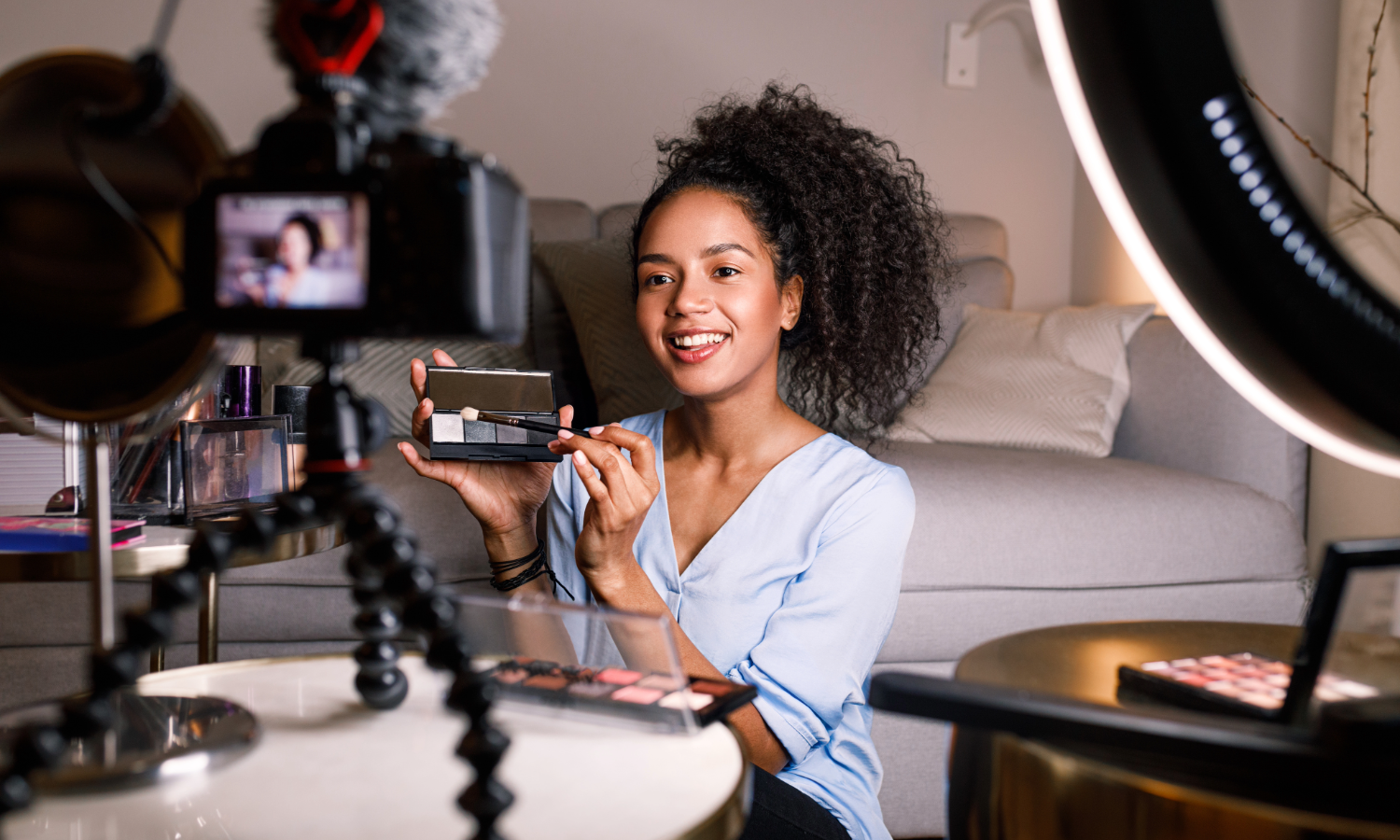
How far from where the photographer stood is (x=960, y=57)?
8.70 ft

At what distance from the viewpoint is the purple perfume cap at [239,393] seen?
4.05 ft

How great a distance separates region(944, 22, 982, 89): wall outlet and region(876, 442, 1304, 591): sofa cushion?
1.43 meters

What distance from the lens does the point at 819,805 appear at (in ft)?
2.92

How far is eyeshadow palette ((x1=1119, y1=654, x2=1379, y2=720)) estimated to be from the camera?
50 centimetres

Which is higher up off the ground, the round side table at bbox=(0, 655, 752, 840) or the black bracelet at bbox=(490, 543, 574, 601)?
the round side table at bbox=(0, 655, 752, 840)

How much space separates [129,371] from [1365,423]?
1.86 feet

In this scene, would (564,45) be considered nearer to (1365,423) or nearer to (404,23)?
(404,23)

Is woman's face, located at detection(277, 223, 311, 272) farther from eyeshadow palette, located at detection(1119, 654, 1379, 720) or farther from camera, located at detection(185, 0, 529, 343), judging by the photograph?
eyeshadow palette, located at detection(1119, 654, 1379, 720)

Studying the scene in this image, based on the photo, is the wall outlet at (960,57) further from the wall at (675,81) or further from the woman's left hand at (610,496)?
the woman's left hand at (610,496)

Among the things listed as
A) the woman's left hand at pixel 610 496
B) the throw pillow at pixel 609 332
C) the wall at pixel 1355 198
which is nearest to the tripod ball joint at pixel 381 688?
the woman's left hand at pixel 610 496

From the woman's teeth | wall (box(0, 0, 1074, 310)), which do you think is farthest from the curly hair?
wall (box(0, 0, 1074, 310))

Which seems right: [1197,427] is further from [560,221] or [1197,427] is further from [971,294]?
[560,221]

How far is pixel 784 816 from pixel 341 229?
2.15 feet

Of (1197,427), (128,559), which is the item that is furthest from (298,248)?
(1197,427)
